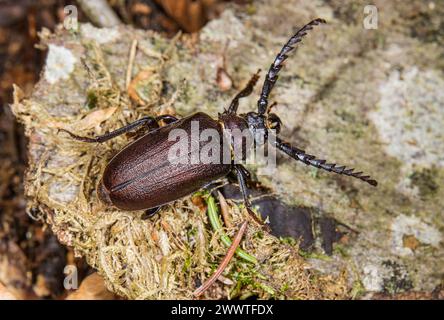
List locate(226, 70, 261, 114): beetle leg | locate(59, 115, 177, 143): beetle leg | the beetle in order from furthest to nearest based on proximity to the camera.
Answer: locate(226, 70, 261, 114): beetle leg, locate(59, 115, 177, 143): beetle leg, the beetle

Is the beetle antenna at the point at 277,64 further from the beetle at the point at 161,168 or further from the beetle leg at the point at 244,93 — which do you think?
the beetle leg at the point at 244,93

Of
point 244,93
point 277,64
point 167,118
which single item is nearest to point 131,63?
point 167,118

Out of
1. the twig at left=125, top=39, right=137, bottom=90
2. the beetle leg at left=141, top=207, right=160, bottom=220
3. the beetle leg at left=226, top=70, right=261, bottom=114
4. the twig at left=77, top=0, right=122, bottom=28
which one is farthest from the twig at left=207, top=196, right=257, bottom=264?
the twig at left=77, top=0, right=122, bottom=28

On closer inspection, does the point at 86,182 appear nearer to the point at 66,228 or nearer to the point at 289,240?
the point at 66,228

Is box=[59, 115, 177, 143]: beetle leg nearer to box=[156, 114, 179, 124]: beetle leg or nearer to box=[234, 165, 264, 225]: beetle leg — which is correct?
box=[156, 114, 179, 124]: beetle leg

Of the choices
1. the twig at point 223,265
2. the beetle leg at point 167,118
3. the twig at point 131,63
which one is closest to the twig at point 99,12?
the twig at point 131,63

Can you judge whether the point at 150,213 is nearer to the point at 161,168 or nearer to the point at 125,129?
the point at 161,168
